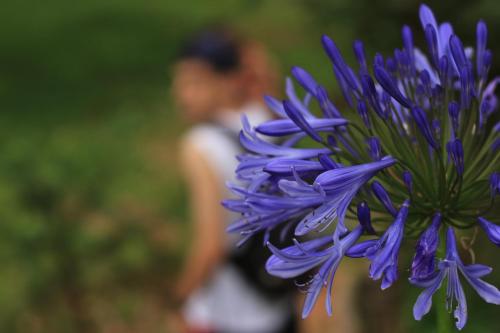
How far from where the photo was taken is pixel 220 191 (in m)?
3.74

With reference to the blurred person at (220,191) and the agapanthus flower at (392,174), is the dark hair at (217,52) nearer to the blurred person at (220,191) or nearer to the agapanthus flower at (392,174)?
the blurred person at (220,191)

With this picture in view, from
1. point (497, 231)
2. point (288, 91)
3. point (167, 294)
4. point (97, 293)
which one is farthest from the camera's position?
point (167, 294)

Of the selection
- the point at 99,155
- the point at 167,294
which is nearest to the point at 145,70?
the point at 167,294

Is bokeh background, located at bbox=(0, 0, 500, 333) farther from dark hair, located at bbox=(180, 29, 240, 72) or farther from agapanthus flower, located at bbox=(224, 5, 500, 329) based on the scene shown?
agapanthus flower, located at bbox=(224, 5, 500, 329)

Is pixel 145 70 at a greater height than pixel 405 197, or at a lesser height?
greater

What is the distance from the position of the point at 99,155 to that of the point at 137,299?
157 cm

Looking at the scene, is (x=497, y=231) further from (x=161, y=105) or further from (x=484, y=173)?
(x=161, y=105)

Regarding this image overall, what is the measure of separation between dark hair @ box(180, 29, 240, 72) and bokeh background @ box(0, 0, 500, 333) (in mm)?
574

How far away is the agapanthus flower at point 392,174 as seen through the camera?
4.76 feet

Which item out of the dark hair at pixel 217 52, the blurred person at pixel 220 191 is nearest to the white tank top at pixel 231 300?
the blurred person at pixel 220 191

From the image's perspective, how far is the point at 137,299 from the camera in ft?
20.4

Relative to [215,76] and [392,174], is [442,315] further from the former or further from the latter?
[215,76]

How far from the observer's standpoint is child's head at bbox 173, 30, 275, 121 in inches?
158

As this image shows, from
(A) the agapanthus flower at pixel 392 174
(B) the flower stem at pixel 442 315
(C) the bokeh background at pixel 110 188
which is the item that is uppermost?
(C) the bokeh background at pixel 110 188
